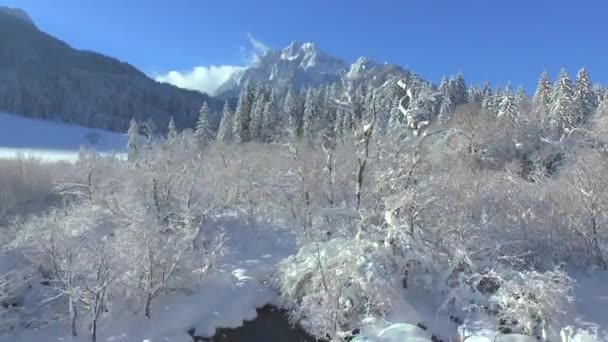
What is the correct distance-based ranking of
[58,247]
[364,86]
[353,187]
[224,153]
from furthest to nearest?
[224,153] < [353,187] < [364,86] < [58,247]

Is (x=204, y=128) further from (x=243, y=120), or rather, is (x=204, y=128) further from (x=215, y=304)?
(x=215, y=304)

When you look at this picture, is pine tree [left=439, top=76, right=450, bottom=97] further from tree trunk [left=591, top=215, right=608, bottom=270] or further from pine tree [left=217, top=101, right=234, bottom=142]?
tree trunk [left=591, top=215, right=608, bottom=270]

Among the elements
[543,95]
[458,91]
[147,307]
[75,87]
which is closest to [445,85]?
[458,91]

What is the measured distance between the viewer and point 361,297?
24.3m

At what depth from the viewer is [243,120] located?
60.2 meters

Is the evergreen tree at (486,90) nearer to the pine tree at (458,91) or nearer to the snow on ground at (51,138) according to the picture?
the pine tree at (458,91)

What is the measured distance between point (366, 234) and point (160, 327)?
11651 millimetres

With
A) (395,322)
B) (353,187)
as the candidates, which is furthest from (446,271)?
(353,187)

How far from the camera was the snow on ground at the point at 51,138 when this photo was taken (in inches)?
3066

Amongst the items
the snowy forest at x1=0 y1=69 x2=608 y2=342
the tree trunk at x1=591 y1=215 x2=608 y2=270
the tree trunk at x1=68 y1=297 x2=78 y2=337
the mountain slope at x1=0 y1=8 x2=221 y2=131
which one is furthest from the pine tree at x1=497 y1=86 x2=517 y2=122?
the mountain slope at x1=0 y1=8 x2=221 y2=131

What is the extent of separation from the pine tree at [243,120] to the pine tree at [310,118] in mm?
7099

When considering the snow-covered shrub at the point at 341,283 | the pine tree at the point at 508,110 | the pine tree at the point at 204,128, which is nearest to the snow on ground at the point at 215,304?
the snow-covered shrub at the point at 341,283

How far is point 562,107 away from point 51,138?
78.6 m

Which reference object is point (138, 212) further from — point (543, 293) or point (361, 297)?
point (543, 293)
